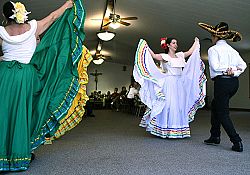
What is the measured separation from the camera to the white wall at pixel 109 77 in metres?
18.8

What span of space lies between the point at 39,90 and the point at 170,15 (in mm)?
6286

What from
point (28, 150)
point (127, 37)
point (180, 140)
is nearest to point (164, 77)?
point (180, 140)

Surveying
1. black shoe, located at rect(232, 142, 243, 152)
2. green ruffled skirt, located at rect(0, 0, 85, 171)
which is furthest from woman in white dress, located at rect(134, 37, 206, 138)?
green ruffled skirt, located at rect(0, 0, 85, 171)

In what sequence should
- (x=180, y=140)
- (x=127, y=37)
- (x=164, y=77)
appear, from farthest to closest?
1. (x=127, y=37)
2. (x=164, y=77)
3. (x=180, y=140)

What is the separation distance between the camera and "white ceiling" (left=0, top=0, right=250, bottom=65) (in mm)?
6836

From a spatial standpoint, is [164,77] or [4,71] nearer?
[4,71]

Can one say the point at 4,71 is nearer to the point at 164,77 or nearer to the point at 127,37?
the point at 164,77

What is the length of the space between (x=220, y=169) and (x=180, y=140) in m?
1.51

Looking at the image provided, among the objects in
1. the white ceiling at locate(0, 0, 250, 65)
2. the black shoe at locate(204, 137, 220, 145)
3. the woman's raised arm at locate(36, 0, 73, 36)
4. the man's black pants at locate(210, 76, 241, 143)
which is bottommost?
the black shoe at locate(204, 137, 220, 145)

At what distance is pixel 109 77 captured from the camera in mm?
19172

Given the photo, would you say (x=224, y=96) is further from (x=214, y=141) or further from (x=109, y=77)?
(x=109, y=77)

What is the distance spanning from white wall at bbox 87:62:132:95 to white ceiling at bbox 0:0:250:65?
742 centimetres

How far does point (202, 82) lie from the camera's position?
397 cm

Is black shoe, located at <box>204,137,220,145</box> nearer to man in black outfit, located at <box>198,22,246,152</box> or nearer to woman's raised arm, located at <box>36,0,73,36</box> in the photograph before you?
man in black outfit, located at <box>198,22,246,152</box>
